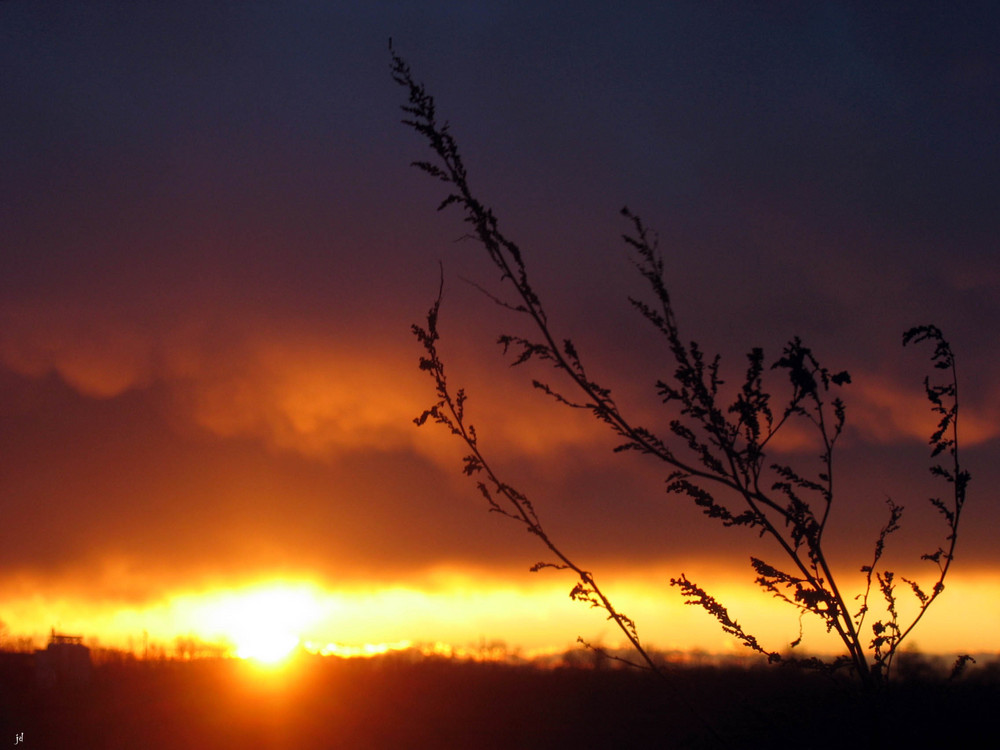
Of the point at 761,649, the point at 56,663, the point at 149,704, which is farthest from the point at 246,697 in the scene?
the point at 761,649

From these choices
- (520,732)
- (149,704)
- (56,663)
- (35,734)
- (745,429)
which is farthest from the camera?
(56,663)

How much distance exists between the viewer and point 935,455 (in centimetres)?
457

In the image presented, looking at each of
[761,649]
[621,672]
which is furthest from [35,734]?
[761,649]

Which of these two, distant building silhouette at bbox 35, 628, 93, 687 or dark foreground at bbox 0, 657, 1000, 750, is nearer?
dark foreground at bbox 0, 657, 1000, 750

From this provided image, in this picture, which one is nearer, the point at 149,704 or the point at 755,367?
the point at 755,367

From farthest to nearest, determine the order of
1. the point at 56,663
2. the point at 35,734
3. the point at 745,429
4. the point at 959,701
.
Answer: the point at 56,663, the point at 35,734, the point at 959,701, the point at 745,429

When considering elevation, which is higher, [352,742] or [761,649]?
[761,649]

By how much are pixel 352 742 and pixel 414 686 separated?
4.37m

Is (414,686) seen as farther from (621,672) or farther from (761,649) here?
(761,649)

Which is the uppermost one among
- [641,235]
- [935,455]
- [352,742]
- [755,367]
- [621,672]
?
[641,235]

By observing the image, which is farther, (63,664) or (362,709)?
(63,664)

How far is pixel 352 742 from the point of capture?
848 inches

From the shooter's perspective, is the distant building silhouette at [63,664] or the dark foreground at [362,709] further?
the distant building silhouette at [63,664]

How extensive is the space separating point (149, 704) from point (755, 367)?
27808mm
